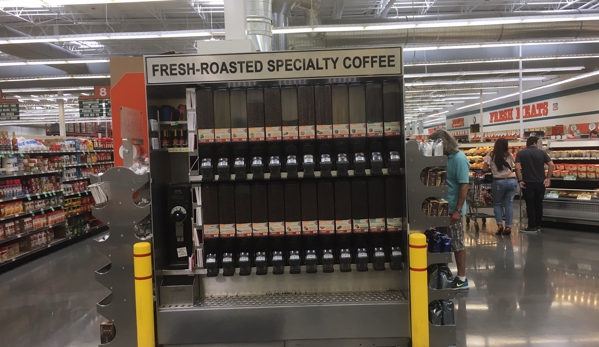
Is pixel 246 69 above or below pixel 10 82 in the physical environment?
below

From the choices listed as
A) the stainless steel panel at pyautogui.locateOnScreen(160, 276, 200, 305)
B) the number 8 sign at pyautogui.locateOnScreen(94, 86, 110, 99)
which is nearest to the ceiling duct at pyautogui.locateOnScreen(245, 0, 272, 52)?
the stainless steel panel at pyautogui.locateOnScreen(160, 276, 200, 305)

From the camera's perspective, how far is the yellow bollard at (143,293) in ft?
9.61

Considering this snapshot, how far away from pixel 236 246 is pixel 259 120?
3.38 ft

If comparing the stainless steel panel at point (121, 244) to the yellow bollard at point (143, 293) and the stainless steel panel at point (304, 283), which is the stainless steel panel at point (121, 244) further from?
the stainless steel panel at point (304, 283)

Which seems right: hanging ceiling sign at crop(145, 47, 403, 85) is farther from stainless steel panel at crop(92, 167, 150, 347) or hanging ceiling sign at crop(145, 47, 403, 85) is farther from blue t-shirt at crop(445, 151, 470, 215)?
blue t-shirt at crop(445, 151, 470, 215)

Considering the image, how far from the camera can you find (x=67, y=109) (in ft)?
71.1

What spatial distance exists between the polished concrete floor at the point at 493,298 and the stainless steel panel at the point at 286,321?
91 cm

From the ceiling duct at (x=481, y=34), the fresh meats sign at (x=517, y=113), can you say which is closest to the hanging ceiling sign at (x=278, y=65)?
the ceiling duct at (x=481, y=34)

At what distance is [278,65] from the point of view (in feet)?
9.73

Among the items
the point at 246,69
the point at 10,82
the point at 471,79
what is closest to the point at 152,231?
the point at 246,69

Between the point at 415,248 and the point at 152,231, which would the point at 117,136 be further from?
the point at 415,248

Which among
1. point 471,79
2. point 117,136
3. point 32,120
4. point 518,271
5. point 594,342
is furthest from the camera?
point 32,120

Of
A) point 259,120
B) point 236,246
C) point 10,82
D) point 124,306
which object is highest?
point 10,82

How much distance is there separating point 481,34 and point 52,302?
9473 millimetres
